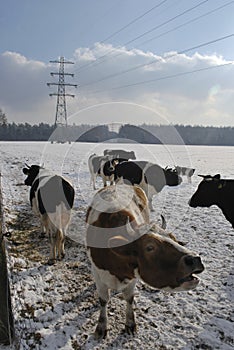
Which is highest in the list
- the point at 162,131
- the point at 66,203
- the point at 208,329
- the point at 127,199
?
the point at 162,131

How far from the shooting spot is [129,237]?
2848 millimetres

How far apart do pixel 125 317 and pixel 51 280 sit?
1639 mm

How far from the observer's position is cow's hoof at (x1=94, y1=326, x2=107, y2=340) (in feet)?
12.3

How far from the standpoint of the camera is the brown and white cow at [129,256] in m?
2.57

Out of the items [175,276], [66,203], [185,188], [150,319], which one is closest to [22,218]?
[66,203]

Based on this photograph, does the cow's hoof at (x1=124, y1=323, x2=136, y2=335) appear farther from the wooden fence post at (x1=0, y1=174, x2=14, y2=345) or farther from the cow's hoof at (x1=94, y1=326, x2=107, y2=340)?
the wooden fence post at (x1=0, y1=174, x2=14, y2=345)

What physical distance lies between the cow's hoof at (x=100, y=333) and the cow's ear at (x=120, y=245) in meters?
1.59

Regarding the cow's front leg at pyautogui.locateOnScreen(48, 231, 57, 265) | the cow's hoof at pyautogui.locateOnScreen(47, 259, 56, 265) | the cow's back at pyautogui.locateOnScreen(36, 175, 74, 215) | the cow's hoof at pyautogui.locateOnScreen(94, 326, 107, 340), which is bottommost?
the cow's hoof at pyautogui.locateOnScreen(94, 326, 107, 340)

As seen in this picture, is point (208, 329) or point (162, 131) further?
point (162, 131)

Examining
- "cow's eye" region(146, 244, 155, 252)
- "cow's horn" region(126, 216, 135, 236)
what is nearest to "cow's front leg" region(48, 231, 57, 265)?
"cow's horn" region(126, 216, 135, 236)

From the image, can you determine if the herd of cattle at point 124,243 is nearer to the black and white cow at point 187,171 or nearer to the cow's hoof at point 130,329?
the cow's hoof at point 130,329

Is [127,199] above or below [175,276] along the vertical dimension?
above

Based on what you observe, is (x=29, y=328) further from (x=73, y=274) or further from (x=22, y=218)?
(x=22, y=218)

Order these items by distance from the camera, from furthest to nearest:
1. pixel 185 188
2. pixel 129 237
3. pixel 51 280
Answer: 1. pixel 185 188
2. pixel 51 280
3. pixel 129 237
